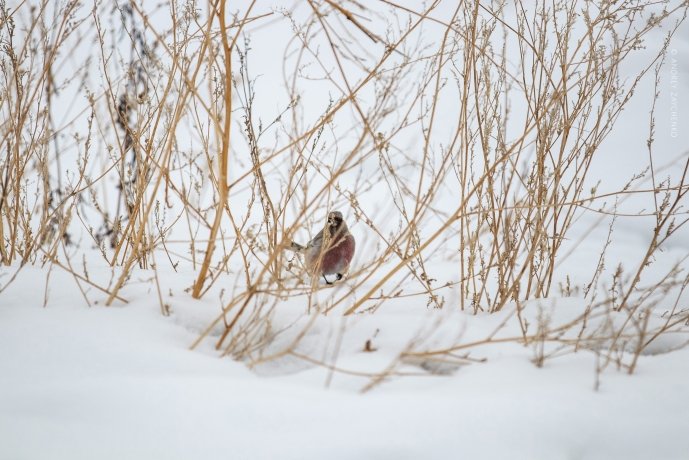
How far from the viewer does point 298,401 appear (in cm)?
111

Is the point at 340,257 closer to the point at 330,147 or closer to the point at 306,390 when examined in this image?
the point at 330,147

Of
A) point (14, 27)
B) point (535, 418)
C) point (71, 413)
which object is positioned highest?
point (14, 27)

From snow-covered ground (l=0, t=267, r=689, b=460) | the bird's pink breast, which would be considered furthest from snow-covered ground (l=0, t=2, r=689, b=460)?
the bird's pink breast

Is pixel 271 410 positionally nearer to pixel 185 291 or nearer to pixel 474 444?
pixel 474 444

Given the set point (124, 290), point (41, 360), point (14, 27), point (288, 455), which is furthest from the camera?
point (14, 27)

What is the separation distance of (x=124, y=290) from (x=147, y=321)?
0.89ft

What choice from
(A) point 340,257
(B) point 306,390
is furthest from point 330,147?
(A) point 340,257

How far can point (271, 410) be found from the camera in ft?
3.52

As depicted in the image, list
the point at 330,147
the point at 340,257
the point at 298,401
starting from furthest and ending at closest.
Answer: the point at 340,257
the point at 330,147
the point at 298,401

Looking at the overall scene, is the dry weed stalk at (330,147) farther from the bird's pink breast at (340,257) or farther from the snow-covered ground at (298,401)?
the bird's pink breast at (340,257)

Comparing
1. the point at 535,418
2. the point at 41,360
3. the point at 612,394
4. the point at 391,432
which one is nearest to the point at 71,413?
the point at 41,360

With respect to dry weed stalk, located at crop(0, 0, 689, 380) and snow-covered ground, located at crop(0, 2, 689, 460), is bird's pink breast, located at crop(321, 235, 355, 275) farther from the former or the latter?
snow-covered ground, located at crop(0, 2, 689, 460)

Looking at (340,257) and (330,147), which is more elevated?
(330,147)

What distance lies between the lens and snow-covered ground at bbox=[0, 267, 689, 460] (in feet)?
3.22
